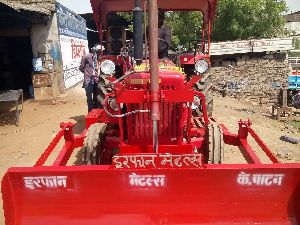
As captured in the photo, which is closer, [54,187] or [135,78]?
[54,187]

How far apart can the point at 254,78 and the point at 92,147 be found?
16.9 meters

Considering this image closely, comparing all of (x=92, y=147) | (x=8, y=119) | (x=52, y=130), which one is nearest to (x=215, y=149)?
(x=92, y=147)

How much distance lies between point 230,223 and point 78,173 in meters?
1.45

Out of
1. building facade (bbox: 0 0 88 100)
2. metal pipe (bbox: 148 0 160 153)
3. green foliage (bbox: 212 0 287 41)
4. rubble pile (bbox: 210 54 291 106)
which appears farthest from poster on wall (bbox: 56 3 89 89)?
green foliage (bbox: 212 0 287 41)

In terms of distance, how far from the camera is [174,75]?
376cm

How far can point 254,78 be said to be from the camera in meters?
19.6

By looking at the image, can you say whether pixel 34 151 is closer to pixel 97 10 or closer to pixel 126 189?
pixel 97 10

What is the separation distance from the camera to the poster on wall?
1259 cm

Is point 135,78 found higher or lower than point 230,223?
higher

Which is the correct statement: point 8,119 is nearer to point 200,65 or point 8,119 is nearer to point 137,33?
point 200,65

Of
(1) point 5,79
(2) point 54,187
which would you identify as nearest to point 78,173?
(2) point 54,187

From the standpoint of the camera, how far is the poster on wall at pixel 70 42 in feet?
41.3

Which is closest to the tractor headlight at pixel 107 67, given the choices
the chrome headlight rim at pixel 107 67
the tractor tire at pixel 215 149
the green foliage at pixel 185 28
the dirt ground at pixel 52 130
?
the chrome headlight rim at pixel 107 67

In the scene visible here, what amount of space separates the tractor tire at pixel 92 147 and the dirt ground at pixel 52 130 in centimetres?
133
